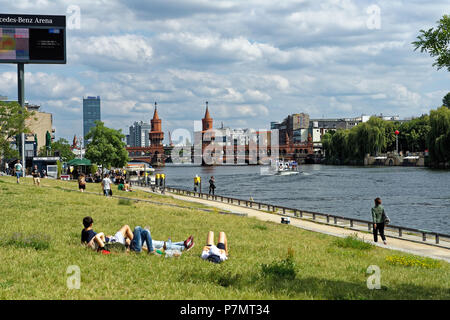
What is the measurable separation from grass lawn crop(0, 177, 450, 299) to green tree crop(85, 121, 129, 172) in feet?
202

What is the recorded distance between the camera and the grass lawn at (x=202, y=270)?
9117mm

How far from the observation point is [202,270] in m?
11.1

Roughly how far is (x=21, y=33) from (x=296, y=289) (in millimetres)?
54089

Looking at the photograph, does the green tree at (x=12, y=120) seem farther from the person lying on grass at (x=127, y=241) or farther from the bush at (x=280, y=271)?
the bush at (x=280, y=271)

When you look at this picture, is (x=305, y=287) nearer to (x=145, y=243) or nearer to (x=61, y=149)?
(x=145, y=243)

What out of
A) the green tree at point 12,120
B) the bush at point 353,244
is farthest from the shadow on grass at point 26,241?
the green tree at point 12,120

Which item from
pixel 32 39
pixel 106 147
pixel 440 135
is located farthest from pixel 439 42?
pixel 440 135

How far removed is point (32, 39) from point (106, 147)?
84.7 feet

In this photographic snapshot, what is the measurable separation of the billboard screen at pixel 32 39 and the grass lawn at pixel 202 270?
138 ft

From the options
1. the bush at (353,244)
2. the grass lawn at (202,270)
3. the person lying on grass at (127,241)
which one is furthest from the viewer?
the bush at (353,244)

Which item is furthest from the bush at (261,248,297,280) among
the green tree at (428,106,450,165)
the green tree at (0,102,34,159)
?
the green tree at (428,106,450,165)
